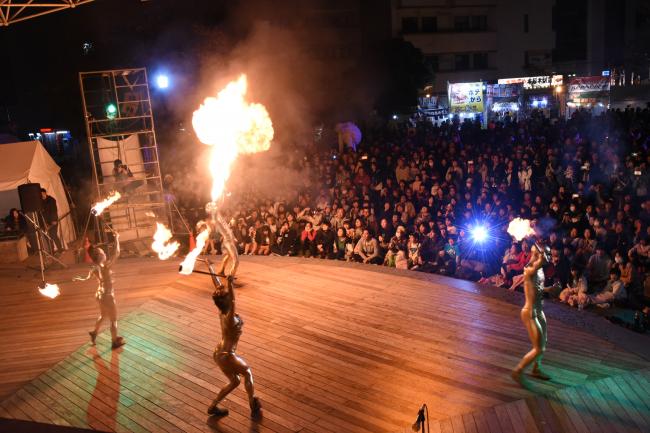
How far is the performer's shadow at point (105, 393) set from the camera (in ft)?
19.5

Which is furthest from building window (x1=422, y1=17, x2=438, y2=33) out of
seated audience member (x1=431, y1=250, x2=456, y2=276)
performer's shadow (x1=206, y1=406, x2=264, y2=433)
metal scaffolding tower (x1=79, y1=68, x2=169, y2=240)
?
performer's shadow (x1=206, y1=406, x2=264, y2=433)

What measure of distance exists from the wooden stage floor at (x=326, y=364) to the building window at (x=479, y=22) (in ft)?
92.9

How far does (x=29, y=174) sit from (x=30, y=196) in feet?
8.56

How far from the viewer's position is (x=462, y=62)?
112ft

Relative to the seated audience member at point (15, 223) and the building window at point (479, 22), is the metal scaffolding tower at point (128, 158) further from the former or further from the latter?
the building window at point (479, 22)

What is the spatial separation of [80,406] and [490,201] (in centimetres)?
865

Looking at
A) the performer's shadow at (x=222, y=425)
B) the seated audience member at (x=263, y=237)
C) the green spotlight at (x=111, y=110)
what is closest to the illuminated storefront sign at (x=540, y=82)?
the seated audience member at (x=263, y=237)

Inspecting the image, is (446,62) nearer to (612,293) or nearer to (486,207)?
(486,207)

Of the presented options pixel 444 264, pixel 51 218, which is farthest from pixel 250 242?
pixel 444 264

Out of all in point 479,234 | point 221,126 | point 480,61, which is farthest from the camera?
point 480,61

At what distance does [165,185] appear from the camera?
1750 cm

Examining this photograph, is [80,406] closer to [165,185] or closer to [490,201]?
[490,201]

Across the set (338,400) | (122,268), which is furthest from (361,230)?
(338,400)

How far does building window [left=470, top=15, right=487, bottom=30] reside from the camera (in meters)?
34.1
